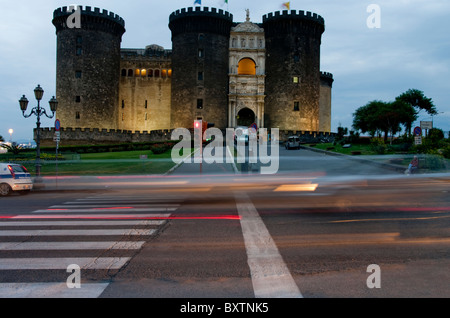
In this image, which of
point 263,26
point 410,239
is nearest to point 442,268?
point 410,239

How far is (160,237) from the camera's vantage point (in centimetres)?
757

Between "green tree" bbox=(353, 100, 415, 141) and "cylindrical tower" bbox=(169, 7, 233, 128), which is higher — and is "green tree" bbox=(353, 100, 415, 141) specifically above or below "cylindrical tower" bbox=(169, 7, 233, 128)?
below

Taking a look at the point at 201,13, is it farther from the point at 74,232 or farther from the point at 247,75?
the point at 74,232

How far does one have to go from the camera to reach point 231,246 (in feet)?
22.5

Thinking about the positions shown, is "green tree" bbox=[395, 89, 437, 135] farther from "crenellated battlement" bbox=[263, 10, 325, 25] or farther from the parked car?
the parked car

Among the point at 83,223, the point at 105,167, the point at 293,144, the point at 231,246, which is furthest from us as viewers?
the point at 293,144

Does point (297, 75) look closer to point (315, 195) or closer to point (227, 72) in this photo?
point (227, 72)

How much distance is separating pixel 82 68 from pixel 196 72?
52.7ft

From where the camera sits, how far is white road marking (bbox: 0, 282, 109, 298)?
15.2 feet

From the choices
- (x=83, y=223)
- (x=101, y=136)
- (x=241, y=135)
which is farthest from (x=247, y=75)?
(x=83, y=223)

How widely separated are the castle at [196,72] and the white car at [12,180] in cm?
3925

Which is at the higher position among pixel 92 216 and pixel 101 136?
pixel 101 136

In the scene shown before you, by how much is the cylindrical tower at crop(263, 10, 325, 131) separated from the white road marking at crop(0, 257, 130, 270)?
54.6 m

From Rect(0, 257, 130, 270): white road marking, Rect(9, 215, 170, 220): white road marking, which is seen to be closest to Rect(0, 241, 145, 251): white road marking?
Rect(0, 257, 130, 270): white road marking
